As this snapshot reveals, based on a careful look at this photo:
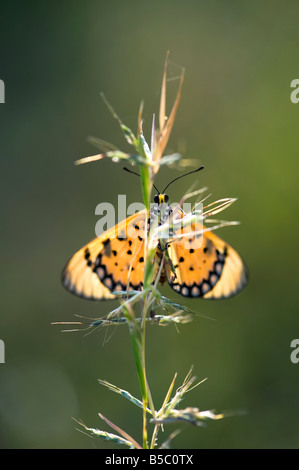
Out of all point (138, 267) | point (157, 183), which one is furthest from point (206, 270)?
point (157, 183)

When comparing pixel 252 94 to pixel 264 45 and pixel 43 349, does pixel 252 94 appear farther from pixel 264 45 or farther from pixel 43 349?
pixel 43 349

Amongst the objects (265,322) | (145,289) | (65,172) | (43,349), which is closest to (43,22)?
(65,172)

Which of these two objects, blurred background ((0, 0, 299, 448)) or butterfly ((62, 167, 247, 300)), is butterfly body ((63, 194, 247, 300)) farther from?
blurred background ((0, 0, 299, 448))

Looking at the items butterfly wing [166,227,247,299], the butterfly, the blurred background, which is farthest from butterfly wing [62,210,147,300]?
the blurred background

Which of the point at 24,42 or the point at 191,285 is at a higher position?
the point at 24,42

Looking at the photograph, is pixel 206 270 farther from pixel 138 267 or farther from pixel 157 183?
pixel 157 183

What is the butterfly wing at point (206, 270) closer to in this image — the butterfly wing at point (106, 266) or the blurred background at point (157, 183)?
the butterfly wing at point (106, 266)
